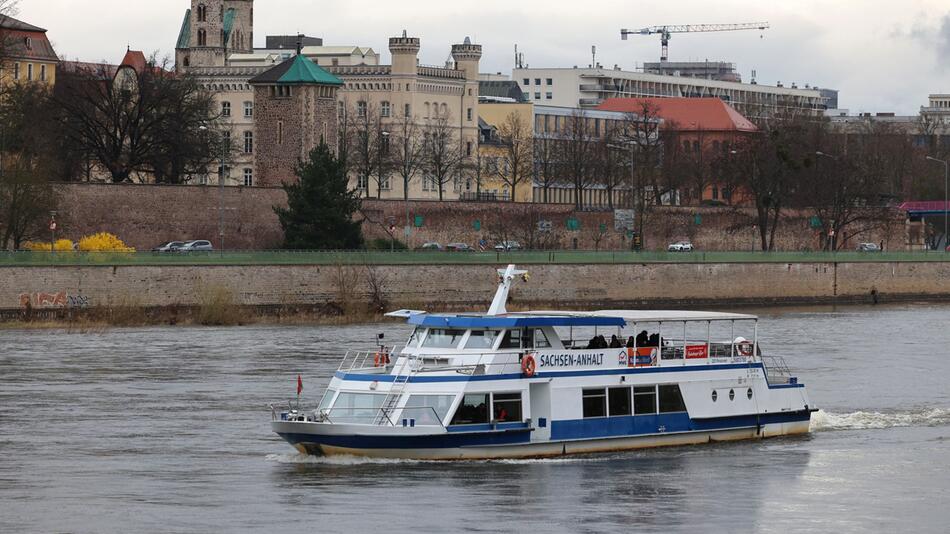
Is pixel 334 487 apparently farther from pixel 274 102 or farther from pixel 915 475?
pixel 274 102

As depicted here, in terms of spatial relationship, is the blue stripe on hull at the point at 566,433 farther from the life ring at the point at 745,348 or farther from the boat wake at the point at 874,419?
the boat wake at the point at 874,419

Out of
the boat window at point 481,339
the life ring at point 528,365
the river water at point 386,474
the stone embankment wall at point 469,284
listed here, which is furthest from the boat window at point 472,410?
the stone embankment wall at point 469,284

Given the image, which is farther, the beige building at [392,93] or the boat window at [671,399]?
the beige building at [392,93]

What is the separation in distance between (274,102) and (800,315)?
32.8 m

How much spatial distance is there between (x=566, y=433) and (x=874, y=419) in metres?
10.2

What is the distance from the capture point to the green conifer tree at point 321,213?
84062 millimetres

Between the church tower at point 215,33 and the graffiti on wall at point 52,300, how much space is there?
71130 mm

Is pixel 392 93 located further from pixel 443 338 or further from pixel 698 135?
pixel 443 338

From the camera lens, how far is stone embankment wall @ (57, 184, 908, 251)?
295ft

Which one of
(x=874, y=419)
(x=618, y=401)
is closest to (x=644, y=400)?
(x=618, y=401)

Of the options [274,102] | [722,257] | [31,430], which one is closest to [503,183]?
[274,102]

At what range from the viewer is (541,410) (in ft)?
121

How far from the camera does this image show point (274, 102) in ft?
334

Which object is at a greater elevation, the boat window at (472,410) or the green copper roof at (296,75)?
the green copper roof at (296,75)
